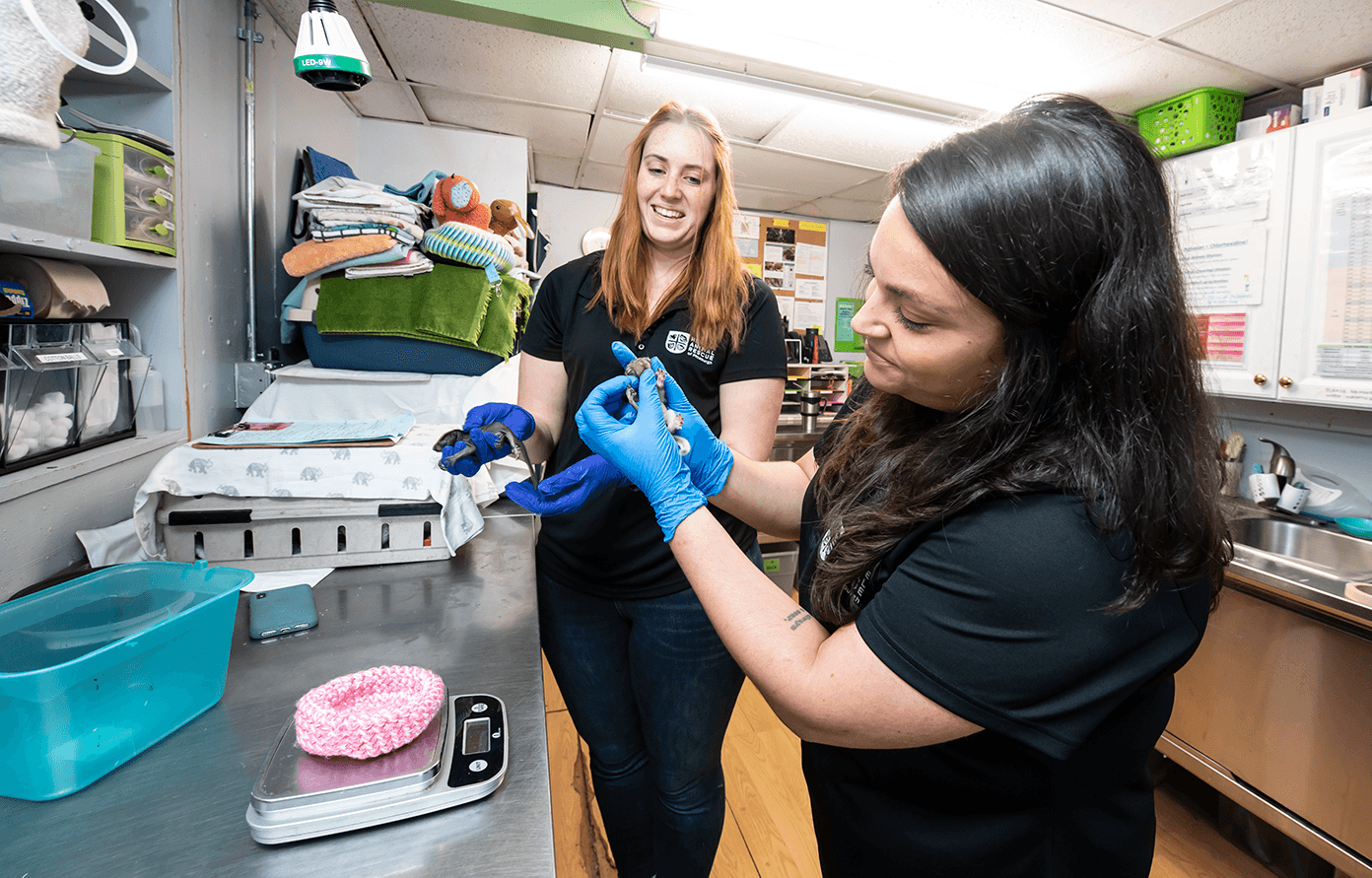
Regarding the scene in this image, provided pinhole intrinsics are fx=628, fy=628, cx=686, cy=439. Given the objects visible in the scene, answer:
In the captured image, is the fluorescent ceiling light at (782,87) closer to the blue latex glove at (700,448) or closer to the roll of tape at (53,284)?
the blue latex glove at (700,448)

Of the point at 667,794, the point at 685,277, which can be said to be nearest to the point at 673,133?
the point at 685,277

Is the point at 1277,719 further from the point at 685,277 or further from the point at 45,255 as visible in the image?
the point at 45,255

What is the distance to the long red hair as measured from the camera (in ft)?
3.93

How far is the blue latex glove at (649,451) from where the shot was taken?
2.61 feet

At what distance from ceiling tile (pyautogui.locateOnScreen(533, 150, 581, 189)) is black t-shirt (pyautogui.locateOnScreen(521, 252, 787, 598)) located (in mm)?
2184

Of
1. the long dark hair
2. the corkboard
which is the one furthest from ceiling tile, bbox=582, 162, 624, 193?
the long dark hair

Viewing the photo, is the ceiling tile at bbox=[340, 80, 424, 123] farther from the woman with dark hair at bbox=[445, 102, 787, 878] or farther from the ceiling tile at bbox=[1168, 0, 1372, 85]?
the ceiling tile at bbox=[1168, 0, 1372, 85]

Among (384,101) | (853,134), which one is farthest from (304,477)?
(853,134)

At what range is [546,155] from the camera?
3.14 metres

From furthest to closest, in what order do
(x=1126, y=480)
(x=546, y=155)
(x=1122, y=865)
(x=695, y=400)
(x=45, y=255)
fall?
(x=546, y=155)
(x=695, y=400)
(x=45, y=255)
(x=1122, y=865)
(x=1126, y=480)

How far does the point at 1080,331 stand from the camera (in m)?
0.57

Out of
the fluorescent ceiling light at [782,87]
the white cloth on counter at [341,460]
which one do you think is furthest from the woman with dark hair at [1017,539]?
the fluorescent ceiling light at [782,87]

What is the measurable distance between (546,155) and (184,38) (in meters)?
1.92

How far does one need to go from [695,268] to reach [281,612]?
95 cm
